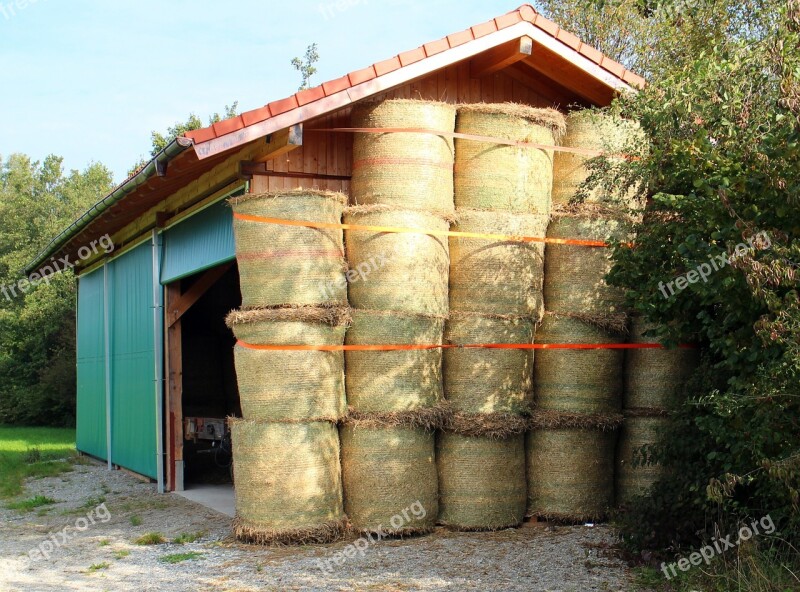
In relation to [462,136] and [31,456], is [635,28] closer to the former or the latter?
[462,136]

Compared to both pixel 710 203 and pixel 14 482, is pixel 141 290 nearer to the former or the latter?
pixel 14 482

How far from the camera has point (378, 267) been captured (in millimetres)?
8258

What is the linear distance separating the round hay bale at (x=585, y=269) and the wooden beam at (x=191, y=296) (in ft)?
14.5

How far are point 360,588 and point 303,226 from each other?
10.3 feet

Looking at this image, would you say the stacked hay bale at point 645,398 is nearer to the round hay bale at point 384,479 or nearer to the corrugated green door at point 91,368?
the round hay bale at point 384,479

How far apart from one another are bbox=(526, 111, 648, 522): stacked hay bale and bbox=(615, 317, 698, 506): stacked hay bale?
119 millimetres

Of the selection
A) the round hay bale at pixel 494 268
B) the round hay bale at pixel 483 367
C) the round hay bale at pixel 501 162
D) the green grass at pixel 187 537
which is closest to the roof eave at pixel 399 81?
the round hay bale at pixel 501 162

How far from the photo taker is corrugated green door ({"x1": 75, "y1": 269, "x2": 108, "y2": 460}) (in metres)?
16.0

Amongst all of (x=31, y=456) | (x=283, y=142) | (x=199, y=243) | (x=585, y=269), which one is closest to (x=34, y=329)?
(x=31, y=456)

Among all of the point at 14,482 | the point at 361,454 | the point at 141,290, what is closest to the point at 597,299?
the point at 361,454

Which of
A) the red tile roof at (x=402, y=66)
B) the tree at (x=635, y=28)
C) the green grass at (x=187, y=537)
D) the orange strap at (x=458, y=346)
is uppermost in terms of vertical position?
the tree at (x=635, y=28)

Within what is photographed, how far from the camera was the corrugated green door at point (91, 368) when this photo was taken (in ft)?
52.3

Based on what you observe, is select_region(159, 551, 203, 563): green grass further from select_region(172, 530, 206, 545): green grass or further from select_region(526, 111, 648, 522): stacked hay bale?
select_region(526, 111, 648, 522): stacked hay bale

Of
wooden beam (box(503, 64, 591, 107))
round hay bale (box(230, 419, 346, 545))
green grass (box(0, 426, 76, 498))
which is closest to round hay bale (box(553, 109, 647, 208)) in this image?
wooden beam (box(503, 64, 591, 107))
